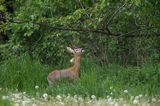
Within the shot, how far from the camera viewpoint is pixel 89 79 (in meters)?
12.1

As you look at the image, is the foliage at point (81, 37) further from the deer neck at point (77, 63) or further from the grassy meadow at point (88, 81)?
the grassy meadow at point (88, 81)

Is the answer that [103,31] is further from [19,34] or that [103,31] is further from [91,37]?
[19,34]

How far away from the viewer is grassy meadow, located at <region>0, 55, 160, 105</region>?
10.8 meters

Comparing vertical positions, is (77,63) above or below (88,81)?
above

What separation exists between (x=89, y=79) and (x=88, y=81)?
10cm

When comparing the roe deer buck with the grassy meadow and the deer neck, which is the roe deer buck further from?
the grassy meadow

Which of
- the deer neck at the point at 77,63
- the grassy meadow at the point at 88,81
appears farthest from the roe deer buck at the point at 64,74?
the grassy meadow at the point at 88,81

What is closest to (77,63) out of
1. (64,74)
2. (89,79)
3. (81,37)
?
(64,74)

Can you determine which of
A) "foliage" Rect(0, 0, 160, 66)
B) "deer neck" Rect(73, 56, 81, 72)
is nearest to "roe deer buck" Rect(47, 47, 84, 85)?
"deer neck" Rect(73, 56, 81, 72)

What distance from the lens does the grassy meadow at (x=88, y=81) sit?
1080 centimetres

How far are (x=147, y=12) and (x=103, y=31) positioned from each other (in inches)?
63.9

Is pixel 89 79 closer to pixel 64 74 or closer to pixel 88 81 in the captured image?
pixel 88 81

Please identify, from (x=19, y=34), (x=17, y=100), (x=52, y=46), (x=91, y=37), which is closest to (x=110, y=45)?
(x=91, y=37)

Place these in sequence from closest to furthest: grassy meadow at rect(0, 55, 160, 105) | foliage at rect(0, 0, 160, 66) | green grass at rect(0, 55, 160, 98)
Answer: grassy meadow at rect(0, 55, 160, 105)
green grass at rect(0, 55, 160, 98)
foliage at rect(0, 0, 160, 66)
